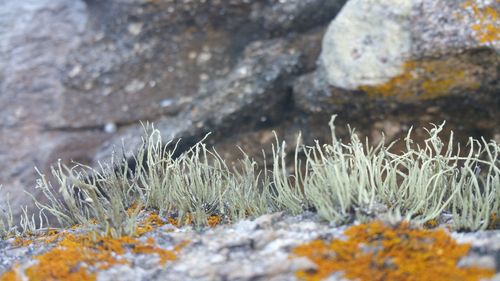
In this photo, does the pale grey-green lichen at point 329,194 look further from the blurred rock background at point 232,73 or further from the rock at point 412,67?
the rock at point 412,67

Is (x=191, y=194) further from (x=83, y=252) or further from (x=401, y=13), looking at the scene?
(x=401, y=13)

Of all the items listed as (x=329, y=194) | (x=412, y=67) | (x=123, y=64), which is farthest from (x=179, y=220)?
(x=123, y=64)

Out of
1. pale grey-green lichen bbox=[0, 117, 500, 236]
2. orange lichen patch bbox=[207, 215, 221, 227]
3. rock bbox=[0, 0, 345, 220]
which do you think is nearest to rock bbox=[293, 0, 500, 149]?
rock bbox=[0, 0, 345, 220]

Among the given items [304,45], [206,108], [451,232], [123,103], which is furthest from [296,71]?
[451,232]

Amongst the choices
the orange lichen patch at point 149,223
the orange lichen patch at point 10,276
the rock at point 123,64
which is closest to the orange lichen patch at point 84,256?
the orange lichen patch at point 10,276

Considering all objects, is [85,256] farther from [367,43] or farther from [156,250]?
[367,43]

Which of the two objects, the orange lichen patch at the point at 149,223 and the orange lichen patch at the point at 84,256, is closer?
the orange lichen patch at the point at 84,256

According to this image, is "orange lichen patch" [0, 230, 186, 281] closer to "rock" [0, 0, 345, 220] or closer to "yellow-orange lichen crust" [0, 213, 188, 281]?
"yellow-orange lichen crust" [0, 213, 188, 281]
